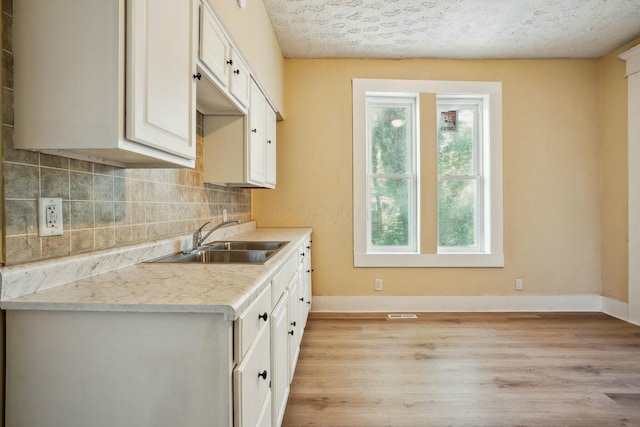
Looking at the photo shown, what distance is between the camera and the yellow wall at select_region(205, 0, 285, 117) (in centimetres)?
192

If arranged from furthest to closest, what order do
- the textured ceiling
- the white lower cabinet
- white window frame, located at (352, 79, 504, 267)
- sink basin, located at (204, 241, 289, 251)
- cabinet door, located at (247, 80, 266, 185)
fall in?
white window frame, located at (352, 79, 504, 267)
the textured ceiling
cabinet door, located at (247, 80, 266, 185)
sink basin, located at (204, 241, 289, 251)
the white lower cabinet

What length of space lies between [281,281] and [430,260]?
2389 millimetres

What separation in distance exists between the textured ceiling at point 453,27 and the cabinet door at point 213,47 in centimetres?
120

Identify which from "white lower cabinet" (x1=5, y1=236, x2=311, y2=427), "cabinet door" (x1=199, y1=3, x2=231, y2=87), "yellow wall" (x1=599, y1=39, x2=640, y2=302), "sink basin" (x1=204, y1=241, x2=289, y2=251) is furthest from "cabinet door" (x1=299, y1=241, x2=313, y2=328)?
"yellow wall" (x1=599, y1=39, x2=640, y2=302)

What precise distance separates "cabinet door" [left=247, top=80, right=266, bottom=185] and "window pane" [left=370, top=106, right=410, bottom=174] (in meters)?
1.41

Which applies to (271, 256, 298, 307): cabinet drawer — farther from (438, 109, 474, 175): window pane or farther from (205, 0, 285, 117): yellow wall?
(438, 109, 474, 175): window pane

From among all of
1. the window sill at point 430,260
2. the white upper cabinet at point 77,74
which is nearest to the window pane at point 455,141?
the window sill at point 430,260

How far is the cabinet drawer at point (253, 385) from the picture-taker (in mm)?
956

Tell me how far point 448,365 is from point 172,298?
6.95ft

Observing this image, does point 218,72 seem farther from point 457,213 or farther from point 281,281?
point 457,213

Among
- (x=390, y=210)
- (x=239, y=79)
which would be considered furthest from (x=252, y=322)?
(x=390, y=210)

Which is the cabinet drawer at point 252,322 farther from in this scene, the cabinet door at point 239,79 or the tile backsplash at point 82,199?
the cabinet door at point 239,79

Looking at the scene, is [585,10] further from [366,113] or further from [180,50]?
[180,50]

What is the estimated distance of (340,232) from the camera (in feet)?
12.2
